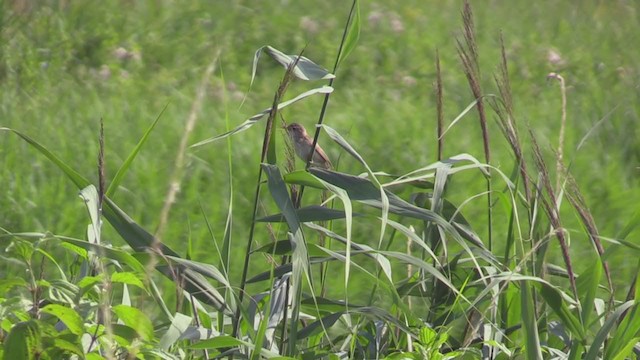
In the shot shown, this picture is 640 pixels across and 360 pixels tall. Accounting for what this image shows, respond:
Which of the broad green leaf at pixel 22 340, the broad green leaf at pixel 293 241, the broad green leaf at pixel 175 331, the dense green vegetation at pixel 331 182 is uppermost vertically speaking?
the broad green leaf at pixel 293 241

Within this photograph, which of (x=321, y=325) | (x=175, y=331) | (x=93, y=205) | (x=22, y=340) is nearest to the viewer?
(x=22, y=340)

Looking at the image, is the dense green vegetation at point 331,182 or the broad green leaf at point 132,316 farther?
the dense green vegetation at point 331,182

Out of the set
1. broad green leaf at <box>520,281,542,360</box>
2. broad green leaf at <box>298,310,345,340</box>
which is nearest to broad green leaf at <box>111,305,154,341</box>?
broad green leaf at <box>298,310,345,340</box>

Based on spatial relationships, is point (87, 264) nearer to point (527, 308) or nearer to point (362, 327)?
point (362, 327)

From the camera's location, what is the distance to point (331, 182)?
2.01m

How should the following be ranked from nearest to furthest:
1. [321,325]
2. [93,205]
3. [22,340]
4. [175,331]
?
1. [22,340]
2. [175,331]
3. [93,205]
4. [321,325]

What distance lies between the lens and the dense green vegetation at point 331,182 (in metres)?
1.97

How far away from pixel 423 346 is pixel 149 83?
4.40m

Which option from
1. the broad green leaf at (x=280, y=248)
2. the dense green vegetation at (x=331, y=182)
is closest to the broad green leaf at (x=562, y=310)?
the dense green vegetation at (x=331, y=182)

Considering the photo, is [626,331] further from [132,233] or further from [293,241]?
[132,233]

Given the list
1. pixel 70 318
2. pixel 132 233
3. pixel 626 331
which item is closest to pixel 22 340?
pixel 70 318

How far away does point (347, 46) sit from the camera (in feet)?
6.81

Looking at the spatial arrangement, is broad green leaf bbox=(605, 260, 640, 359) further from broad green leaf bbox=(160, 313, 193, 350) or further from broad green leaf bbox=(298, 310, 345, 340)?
broad green leaf bbox=(160, 313, 193, 350)

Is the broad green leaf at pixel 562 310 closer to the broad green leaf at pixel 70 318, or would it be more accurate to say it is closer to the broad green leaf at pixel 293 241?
the broad green leaf at pixel 293 241
